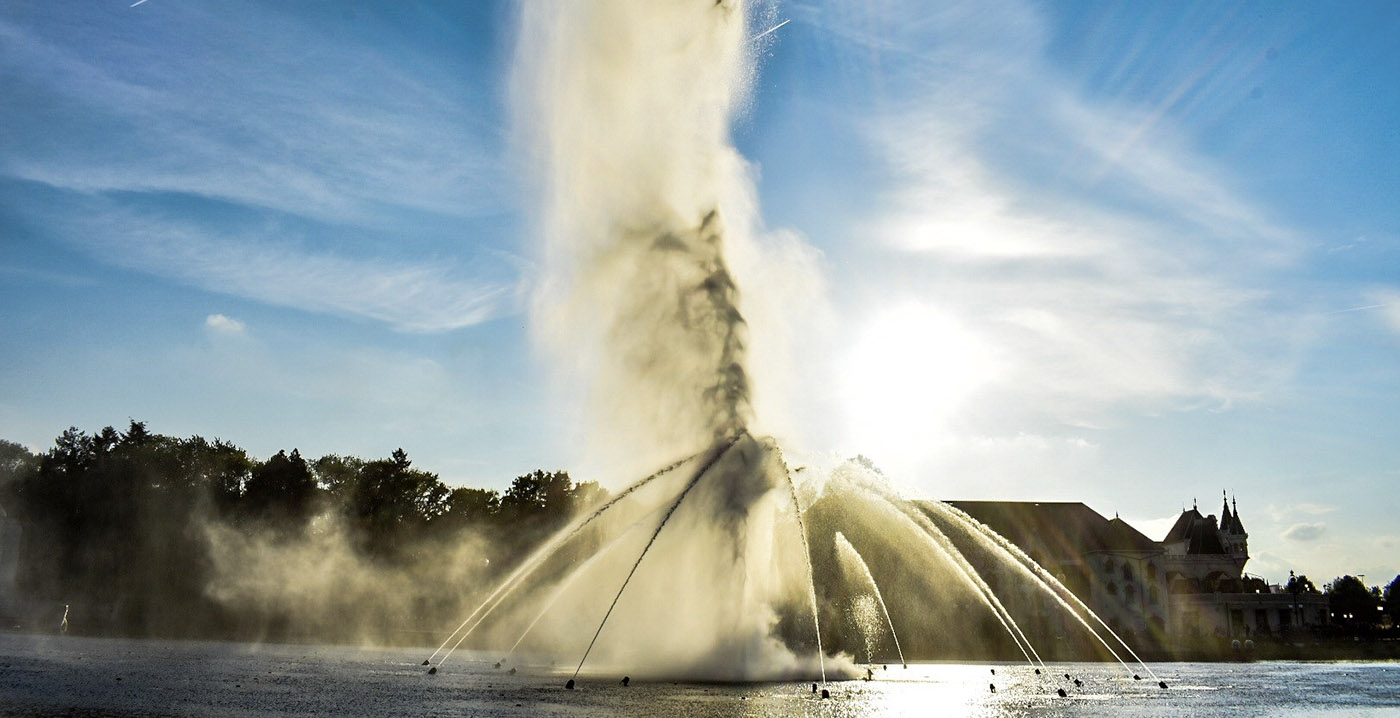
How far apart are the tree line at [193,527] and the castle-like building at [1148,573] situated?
75.9m

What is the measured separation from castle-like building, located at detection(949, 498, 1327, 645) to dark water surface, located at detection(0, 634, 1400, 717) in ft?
321

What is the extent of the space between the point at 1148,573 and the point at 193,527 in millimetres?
127951

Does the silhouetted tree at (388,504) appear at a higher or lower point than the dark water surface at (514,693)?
higher

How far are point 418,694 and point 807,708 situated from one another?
12.2m

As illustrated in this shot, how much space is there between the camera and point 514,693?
31000 millimetres

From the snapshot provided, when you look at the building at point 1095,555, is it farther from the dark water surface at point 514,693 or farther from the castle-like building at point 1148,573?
the dark water surface at point 514,693

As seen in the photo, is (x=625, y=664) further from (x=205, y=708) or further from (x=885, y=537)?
(x=885, y=537)

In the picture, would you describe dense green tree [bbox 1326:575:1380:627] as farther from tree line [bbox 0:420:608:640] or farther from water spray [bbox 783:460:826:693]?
water spray [bbox 783:460:826:693]

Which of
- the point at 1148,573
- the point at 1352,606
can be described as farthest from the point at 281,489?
the point at 1352,606

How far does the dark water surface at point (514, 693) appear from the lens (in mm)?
25375

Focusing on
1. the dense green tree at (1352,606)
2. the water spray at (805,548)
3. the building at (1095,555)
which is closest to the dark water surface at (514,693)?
the water spray at (805,548)

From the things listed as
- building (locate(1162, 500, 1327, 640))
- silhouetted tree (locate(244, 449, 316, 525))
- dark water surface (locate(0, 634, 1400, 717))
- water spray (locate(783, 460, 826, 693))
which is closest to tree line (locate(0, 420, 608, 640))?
silhouetted tree (locate(244, 449, 316, 525))

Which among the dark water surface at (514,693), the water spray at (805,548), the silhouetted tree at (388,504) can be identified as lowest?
the dark water surface at (514,693)

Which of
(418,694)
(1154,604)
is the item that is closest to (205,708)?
(418,694)
